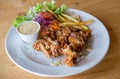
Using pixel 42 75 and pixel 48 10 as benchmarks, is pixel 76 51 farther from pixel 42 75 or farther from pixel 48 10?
pixel 48 10

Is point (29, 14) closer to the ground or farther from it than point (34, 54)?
farther from it

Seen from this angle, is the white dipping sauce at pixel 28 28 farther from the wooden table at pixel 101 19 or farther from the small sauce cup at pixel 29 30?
the wooden table at pixel 101 19

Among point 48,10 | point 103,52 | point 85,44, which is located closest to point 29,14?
point 48,10

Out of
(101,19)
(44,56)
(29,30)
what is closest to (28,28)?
(29,30)

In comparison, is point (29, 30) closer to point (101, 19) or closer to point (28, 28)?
point (28, 28)

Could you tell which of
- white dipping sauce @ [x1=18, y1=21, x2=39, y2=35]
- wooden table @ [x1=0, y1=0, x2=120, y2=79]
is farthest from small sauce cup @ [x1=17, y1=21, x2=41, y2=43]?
wooden table @ [x1=0, y1=0, x2=120, y2=79]

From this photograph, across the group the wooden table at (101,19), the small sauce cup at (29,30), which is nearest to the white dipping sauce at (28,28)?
the small sauce cup at (29,30)
